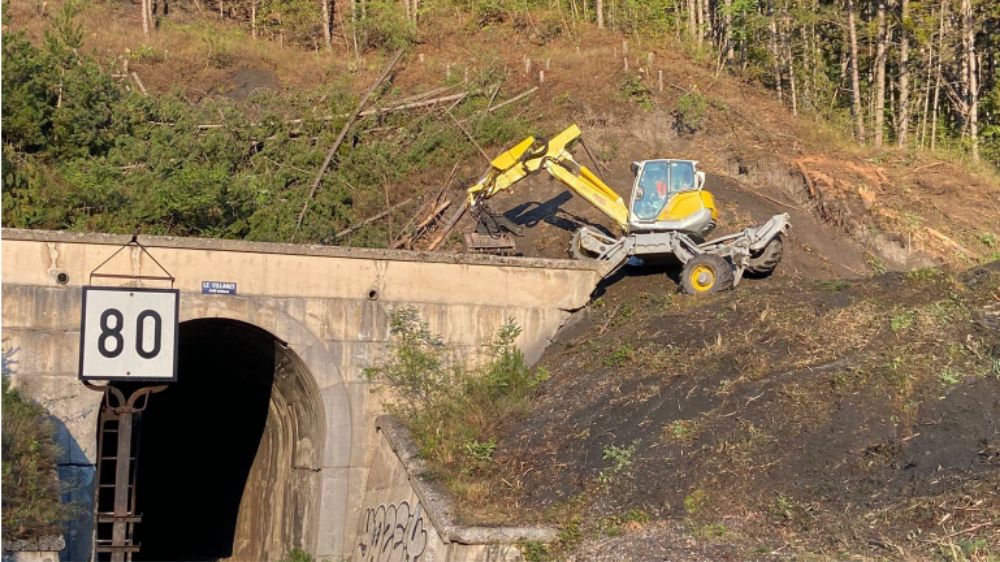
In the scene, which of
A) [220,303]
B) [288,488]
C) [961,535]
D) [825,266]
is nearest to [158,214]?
[220,303]

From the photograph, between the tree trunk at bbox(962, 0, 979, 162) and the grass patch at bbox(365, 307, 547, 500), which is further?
the tree trunk at bbox(962, 0, 979, 162)

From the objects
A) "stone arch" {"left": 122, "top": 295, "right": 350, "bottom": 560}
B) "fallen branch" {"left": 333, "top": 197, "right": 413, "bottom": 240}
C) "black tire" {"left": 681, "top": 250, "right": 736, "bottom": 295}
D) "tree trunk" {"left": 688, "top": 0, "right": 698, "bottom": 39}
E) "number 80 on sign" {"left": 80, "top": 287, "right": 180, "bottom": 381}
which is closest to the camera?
"number 80 on sign" {"left": 80, "top": 287, "right": 180, "bottom": 381}

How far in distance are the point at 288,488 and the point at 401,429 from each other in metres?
3.86

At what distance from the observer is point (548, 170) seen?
950 inches

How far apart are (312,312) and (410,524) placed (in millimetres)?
4212

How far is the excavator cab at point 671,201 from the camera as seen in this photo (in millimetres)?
23734

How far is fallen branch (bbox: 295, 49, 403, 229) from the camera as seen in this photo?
27292mm

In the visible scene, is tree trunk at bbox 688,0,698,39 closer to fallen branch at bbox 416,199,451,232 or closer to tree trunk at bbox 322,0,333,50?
tree trunk at bbox 322,0,333,50

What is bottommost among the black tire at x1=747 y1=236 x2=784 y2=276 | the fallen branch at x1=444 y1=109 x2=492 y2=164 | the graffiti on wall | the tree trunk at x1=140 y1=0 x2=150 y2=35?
the graffiti on wall

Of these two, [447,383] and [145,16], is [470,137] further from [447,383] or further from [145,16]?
[145,16]

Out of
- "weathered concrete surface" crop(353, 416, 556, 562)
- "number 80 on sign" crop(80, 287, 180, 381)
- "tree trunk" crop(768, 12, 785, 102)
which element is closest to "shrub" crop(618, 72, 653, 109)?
"tree trunk" crop(768, 12, 785, 102)

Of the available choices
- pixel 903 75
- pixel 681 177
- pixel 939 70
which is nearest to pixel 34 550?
pixel 681 177

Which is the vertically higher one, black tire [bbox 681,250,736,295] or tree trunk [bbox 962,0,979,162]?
tree trunk [bbox 962,0,979,162]

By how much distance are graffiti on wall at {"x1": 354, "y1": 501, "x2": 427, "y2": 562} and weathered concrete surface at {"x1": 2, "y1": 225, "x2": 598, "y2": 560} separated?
1.77ft
